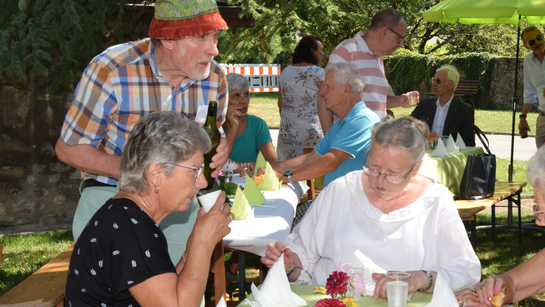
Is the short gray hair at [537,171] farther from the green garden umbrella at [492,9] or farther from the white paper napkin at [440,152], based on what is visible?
the green garden umbrella at [492,9]

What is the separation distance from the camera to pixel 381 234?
88.1 inches

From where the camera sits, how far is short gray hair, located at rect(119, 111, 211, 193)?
5.47ft

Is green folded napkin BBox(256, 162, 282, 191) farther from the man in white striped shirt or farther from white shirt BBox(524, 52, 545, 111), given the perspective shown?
white shirt BBox(524, 52, 545, 111)

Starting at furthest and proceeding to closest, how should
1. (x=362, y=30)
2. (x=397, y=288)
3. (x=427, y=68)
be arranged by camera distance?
(x=362, y=30)
(x=427, y=68)
(x=397, y=288)

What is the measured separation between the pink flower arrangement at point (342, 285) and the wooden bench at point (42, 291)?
137 cm

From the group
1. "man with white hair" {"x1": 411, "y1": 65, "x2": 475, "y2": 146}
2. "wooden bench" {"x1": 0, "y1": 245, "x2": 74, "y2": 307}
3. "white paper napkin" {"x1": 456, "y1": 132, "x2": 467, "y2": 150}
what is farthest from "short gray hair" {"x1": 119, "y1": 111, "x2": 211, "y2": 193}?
"man with white hair" {"x1": 411, "y1": 65, "x2": 475, "y2": 146}

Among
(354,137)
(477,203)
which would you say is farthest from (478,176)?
(354,137)

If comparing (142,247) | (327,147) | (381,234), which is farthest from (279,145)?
(142,247)

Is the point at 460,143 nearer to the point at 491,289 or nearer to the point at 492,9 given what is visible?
the point at 492,9

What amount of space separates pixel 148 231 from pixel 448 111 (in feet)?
17.3

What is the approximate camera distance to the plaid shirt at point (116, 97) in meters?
2.17

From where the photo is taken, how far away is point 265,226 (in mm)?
2895

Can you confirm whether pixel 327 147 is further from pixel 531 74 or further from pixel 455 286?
pixel 531 74

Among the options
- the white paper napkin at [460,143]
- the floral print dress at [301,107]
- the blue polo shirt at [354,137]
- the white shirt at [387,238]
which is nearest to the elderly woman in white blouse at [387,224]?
the white shirt at [387,238]
